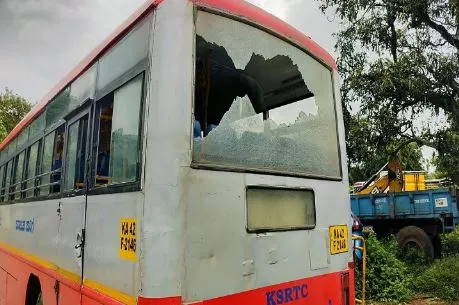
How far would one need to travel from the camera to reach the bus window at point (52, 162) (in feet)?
12.8

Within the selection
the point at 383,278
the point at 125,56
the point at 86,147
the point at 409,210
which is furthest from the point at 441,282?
the point at 125,56

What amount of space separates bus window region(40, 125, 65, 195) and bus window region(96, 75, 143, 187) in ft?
3.62

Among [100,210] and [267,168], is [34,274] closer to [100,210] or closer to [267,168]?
[100,210]

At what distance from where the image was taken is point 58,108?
163 inches

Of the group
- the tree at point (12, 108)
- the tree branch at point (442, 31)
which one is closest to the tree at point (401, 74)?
the tree branch at point (442, 31)

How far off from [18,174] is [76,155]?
115 inches

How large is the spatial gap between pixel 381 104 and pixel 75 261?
9.73 m

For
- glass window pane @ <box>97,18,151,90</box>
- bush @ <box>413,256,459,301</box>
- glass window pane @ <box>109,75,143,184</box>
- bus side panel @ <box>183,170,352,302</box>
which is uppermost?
glass window pane @ <box>97,18,151,90</box>

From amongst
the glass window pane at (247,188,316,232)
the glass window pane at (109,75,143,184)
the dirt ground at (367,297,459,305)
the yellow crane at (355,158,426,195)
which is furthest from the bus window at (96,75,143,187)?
the yellow crane at (355,158,426,195)

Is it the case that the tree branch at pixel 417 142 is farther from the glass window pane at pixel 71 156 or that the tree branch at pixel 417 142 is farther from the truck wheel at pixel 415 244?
the glass window pane at pixel 71 156

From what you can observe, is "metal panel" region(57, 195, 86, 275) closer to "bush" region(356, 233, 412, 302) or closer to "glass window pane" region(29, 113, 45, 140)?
"glass window pane" region(29, 113, 45, 140)

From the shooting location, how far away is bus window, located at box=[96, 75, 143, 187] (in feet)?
8.14

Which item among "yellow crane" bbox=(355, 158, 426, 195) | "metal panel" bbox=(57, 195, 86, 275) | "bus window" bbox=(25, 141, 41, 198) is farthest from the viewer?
"yellow crane" bbox=(355, 158, 426, 195)

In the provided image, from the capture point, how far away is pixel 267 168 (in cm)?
281
